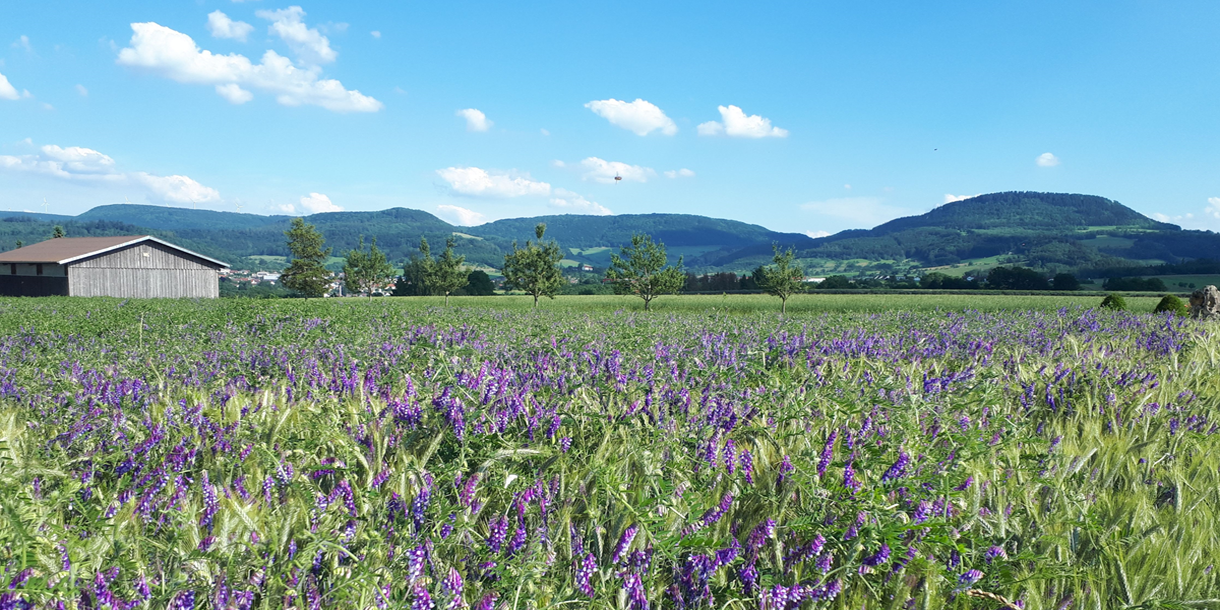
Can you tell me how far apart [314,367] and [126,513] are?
2826 mm

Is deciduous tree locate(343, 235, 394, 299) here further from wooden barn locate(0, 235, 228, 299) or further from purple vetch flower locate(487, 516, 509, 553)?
purple vetch flower locate(487, 516, 509, 553)

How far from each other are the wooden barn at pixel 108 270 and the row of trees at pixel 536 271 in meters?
13.8

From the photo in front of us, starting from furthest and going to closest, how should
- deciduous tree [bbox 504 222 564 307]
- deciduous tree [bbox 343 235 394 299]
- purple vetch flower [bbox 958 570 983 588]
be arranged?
deciduous tree [bbox 343 235 394 299] < deciduous tree [bbox 504 222 564 307] < purple vetch flower [bbox 958 570 983 588]

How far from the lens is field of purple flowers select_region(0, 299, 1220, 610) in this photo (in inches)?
64.2

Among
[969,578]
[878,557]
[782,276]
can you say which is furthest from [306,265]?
[969,578]

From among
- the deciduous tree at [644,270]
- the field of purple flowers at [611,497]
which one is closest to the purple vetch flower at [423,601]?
the field of purple flowers at [611,497]

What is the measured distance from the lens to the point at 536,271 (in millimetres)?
48781

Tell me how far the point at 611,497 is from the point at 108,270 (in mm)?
54517

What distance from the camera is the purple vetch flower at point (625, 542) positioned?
1.69m

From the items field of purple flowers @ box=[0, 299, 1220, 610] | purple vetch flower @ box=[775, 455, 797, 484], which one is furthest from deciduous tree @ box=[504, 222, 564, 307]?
purple vetch flower @ box=[775, 455, 797, 484]

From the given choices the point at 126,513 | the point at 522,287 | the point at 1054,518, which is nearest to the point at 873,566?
the point at 1054,518

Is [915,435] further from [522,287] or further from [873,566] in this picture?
[522,287]

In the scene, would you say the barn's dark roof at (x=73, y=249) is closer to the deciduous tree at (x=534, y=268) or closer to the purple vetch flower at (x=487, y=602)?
the deciduous tree at (x=534, y=268)

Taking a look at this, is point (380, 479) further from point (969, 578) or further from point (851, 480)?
point (969, 578)
